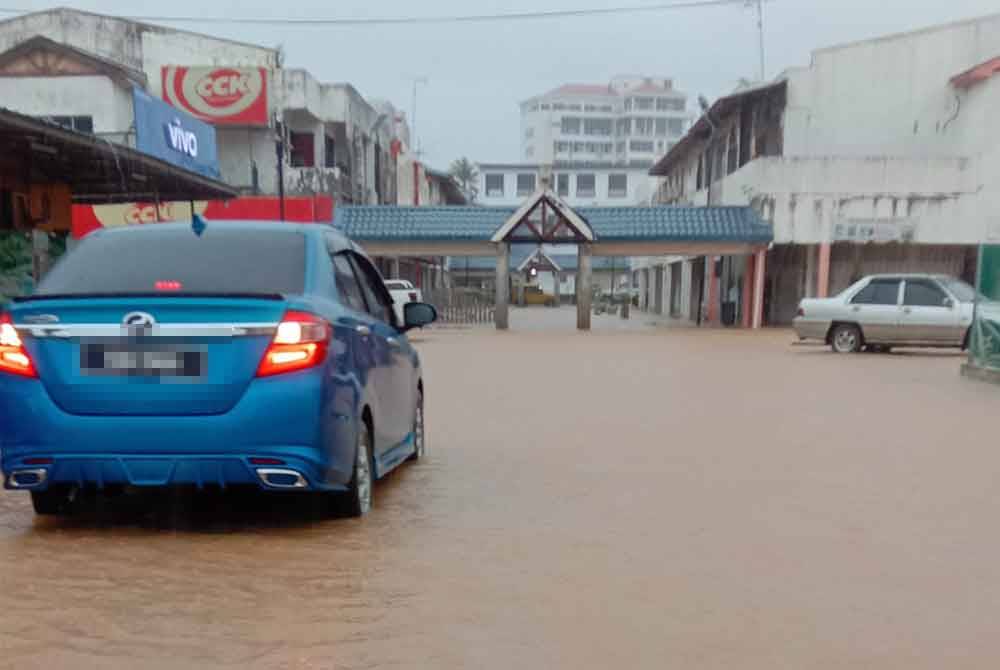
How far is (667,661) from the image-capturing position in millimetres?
2996

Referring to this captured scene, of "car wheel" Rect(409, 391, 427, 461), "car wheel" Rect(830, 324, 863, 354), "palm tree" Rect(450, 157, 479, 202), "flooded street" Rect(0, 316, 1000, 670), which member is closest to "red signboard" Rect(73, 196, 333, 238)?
"car wheel" Rect(830, 324, 863, 354)

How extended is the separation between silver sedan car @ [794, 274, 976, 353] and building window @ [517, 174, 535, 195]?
76210 mm

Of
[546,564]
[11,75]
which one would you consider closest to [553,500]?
[546,564]

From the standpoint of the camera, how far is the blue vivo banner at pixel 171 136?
13.9 metres

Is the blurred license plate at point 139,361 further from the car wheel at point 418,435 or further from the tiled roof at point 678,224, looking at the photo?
the tiled roof at point 678,224

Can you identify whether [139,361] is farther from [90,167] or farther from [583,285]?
[583,285]

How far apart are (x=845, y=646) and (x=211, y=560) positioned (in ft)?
9.61

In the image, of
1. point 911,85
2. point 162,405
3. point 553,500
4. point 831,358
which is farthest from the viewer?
point 911,85

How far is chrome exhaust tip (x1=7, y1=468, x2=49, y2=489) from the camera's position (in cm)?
390

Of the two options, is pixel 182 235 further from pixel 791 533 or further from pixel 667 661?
pixel 791 533

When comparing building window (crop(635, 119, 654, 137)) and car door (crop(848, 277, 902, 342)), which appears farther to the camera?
building window (crop(635, 119, 654, 137))

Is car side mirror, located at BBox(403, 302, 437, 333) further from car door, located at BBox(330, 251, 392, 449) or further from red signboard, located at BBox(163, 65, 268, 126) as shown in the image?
red signboard, located at BBox(163, 65, 268, 126)

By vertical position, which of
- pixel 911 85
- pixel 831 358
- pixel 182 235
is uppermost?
pixel 911 85

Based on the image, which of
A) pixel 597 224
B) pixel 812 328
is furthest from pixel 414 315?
pixel 597 224
